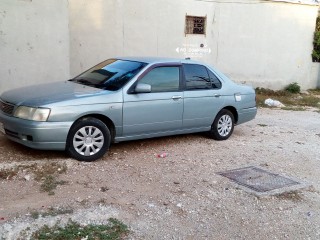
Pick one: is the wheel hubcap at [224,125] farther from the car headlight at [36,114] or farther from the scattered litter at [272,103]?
the scattered litter at [272,103]

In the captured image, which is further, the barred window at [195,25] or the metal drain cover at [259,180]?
the barred window at [195,25]

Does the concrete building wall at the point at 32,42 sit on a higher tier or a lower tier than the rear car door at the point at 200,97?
higher

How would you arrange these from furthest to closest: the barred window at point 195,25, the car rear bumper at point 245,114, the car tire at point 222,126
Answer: the barred window at point 195,25 < the car rear bumper at point 245,114 < the car tire at point 222,126

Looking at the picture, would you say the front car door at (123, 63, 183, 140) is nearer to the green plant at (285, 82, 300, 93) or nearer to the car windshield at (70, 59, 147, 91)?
the car windshield at (70, 59, 147, 91)

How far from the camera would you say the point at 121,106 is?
6246mm

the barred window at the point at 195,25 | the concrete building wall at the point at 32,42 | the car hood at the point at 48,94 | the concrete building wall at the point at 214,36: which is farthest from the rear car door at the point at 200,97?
the barred window at the point at 195,25

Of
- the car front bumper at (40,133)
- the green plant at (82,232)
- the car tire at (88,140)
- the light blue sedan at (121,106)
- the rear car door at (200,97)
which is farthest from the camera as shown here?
the rear car door at (200,97)

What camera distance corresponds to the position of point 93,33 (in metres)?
11.3

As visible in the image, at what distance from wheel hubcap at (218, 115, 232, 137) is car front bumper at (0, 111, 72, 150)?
3225 mm

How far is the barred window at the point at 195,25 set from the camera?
13016 mm

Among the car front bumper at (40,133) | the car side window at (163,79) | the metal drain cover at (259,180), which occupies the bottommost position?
the metal drain cover at (259,180)

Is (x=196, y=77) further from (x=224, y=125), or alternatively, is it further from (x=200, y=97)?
(x=224, y=125)

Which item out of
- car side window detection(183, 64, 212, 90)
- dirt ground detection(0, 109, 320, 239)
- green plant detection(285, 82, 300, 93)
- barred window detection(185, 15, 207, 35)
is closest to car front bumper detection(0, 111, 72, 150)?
dirt ground detection(0, 109, 320, 239)

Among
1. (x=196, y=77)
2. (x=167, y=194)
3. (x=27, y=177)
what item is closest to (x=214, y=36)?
(x=196, y=77)
